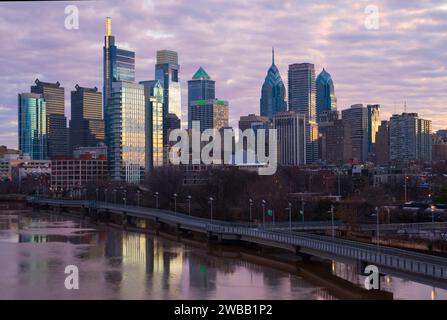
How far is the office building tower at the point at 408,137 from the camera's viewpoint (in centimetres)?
19188

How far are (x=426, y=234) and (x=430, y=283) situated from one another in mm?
21416

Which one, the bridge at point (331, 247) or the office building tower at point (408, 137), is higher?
the office building tower at point (408, 137)

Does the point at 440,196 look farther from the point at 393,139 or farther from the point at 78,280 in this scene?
the point at 393,139

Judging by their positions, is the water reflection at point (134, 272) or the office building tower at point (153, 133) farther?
the office building tower at point (153, 133)

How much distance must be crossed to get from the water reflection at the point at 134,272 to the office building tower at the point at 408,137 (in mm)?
149642

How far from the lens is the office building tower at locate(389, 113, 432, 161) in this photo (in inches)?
7554

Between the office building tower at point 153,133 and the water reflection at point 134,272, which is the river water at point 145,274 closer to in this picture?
the water reflection at point 134,272

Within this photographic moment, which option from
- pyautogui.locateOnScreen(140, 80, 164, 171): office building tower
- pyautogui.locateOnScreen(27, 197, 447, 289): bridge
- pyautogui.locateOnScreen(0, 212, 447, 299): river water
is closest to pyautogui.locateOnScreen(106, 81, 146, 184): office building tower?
pyautogui.locateOnScreen(140, 80, 164, 171): office building tower

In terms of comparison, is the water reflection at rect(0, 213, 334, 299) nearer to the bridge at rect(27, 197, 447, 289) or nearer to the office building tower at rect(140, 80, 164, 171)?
the bridge at rect(27, 197, 447, 289)

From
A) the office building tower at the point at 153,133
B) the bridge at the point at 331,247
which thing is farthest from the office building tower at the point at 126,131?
the bridge at the point at 331,247

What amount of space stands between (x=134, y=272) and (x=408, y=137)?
169 meters

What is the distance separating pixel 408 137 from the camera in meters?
193

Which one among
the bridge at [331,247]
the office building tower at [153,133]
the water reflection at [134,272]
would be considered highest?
the office building tower at [153,133]

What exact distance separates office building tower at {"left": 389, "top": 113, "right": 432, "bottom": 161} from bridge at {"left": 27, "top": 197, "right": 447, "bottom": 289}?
140 metres
